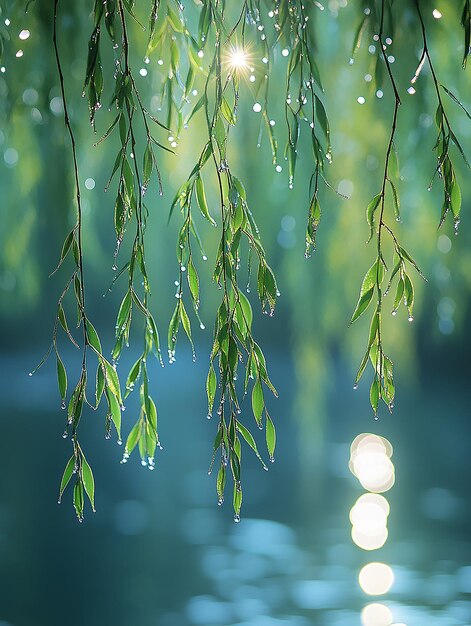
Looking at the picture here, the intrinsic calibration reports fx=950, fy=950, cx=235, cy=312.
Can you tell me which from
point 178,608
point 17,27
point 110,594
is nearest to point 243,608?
point 178,608

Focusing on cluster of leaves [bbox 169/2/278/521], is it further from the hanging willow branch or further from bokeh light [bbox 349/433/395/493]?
bokeh light [bbox 349/433/395/493]

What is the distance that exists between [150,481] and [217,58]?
18.1 ft

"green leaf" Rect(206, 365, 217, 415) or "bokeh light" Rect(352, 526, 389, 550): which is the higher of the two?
"bokeh light" Rect(352, 526, 389, 550)

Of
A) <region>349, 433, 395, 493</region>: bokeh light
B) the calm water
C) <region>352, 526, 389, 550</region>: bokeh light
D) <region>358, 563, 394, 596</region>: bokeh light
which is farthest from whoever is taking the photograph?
<region>349, 433, 395, 493</region>: bokeh light

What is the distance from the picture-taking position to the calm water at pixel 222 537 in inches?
157

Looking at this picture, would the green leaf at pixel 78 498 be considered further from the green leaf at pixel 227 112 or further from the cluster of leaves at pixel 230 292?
the green leaf at pixel 227 112

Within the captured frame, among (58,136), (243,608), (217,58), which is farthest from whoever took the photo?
(243,608)

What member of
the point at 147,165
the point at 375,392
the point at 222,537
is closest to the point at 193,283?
the point at 147,165

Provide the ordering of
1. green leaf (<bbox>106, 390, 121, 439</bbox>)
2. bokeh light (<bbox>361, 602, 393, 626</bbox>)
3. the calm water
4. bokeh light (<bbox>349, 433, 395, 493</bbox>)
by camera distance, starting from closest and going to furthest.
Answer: green leaf (<bbox>106, 390, 121, 439</bbox>), bokeh light (<bbox>361, 602, 393, 626</bbox>), the calm water, bokeh light (<bbox>349, 433, 395, 493</bbox>)

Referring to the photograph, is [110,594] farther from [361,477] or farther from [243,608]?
[361,477]

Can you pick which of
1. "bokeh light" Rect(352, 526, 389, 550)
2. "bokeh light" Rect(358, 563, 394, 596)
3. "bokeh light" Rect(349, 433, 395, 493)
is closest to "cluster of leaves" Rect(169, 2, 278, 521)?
"bokeh light" Rect(358, 563, 394, 596)

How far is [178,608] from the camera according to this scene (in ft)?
13.2

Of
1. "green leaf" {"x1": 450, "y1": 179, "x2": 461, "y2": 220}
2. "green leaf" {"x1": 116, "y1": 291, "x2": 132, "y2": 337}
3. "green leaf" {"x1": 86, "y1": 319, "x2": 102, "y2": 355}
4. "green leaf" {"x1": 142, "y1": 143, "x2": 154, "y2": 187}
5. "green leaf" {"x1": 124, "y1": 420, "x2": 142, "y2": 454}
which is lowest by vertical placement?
"green leaf" {"x1": 124, "y1": 420, "x2": 142, "y2": 454}

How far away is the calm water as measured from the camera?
400 cm
